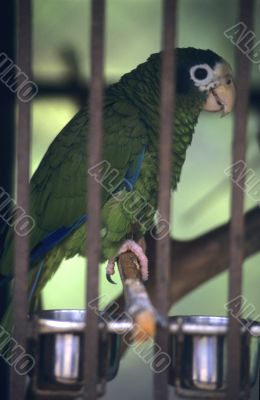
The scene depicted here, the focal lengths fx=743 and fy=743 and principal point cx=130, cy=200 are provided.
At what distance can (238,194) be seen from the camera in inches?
52.5

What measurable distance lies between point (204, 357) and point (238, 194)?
347 millimetres

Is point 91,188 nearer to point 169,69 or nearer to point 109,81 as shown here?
point 169,69

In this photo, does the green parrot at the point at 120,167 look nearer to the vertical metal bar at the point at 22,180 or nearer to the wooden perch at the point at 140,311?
the vertical metal bar at the point at 22,180

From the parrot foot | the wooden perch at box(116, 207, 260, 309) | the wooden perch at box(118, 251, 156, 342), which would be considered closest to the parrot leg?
the parrot foot

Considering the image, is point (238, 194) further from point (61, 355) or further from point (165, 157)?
point (61, 355)

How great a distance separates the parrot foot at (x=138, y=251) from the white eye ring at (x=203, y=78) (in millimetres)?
500

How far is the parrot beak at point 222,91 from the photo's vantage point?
2064mm

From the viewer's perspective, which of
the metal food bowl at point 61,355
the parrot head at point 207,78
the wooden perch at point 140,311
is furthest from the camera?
the parrot head at point 207,78

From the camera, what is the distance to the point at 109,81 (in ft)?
7.90

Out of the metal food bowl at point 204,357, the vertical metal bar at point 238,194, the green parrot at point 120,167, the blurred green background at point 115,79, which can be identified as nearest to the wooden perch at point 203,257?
the blurred green background at point 115,79

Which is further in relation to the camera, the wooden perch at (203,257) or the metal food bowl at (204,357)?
the wooden perch at (203,257)

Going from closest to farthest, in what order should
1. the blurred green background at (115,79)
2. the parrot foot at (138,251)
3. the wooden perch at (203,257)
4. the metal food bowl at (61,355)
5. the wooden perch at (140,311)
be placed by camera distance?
the wooden perch at (140,311)
the metal food bowl at (61,355)
the parrot foot at (138,251)
the wooden perch at (203,257)
the blurred green background at (115,79)

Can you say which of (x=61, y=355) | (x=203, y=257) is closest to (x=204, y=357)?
(x=61, y=355)

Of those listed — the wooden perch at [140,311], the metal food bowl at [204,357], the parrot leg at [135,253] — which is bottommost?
the metal food bowl at [204,357]
